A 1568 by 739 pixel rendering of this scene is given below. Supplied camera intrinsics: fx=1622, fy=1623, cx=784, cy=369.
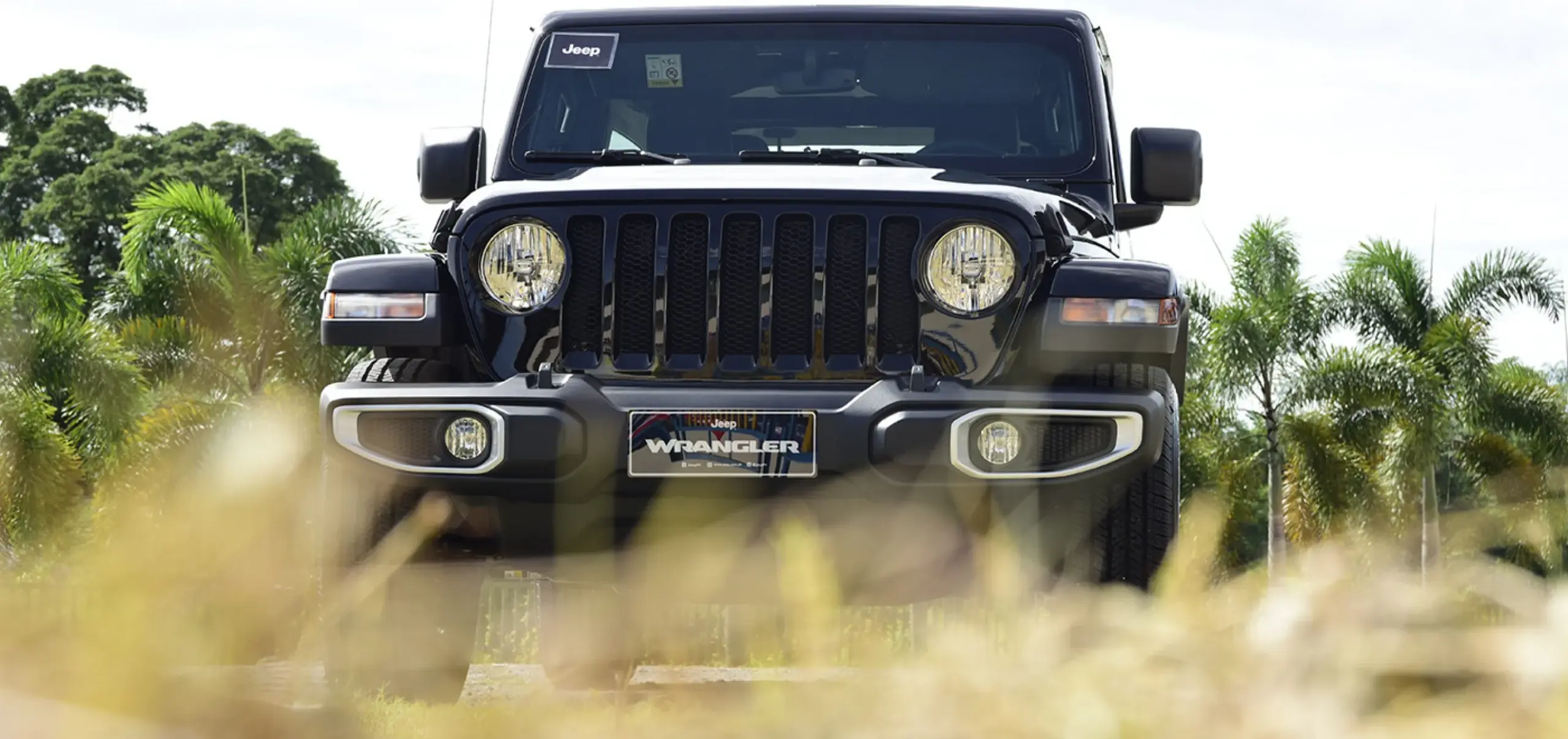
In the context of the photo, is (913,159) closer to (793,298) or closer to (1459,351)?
(793,298)

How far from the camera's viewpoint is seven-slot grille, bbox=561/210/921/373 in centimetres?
402

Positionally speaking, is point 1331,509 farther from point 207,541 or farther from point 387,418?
point 207,541

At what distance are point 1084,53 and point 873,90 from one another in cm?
68

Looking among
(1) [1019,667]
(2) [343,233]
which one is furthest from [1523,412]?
(1) [1019,667]

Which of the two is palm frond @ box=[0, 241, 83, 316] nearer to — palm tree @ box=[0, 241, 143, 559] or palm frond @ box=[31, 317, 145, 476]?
palm tree @ box=[0, 241, 143, 559]

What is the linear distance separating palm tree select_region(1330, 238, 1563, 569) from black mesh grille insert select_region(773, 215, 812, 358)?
1011 inches

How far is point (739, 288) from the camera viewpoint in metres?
4.07

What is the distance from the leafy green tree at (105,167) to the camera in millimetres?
41219

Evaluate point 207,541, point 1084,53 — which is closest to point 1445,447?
point 1084,53

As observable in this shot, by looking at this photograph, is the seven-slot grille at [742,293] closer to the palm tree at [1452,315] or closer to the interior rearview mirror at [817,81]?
the interior rearview mirror at [817,81]

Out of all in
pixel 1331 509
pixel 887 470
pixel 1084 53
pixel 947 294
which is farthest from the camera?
pixel 1331 509

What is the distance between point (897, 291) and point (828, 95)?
1.40 meters

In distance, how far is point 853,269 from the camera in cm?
405

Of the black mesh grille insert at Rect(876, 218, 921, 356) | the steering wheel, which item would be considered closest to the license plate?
the black mesh grille insert at Rect(876, 218, 921, 356)
